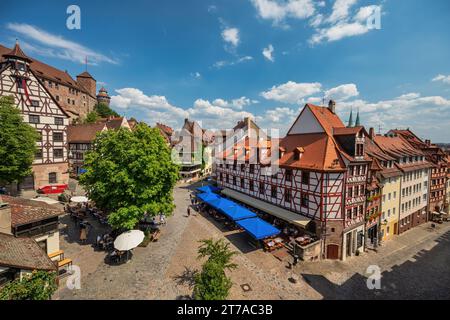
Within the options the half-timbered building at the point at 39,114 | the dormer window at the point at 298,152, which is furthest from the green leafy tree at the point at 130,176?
the half-timbered building at the point at 39,114

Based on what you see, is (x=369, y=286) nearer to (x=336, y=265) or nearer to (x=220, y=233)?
(x=336, y=265)

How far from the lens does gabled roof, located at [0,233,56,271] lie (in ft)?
30.6

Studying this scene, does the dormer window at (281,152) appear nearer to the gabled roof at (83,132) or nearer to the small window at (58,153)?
the small window at (58,153)

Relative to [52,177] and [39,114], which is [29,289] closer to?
[52,177]

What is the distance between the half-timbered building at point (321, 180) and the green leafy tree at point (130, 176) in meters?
12.1

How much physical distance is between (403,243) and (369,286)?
634 inches

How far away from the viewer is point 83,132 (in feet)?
142

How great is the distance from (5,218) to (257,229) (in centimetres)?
1740

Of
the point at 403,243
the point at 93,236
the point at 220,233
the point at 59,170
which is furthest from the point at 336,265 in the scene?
the point at 59,170

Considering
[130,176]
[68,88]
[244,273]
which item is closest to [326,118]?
[244,273]

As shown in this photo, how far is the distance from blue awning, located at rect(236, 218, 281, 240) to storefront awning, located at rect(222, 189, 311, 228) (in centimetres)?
237

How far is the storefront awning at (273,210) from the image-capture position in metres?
19.6

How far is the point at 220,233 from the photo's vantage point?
21156mm
